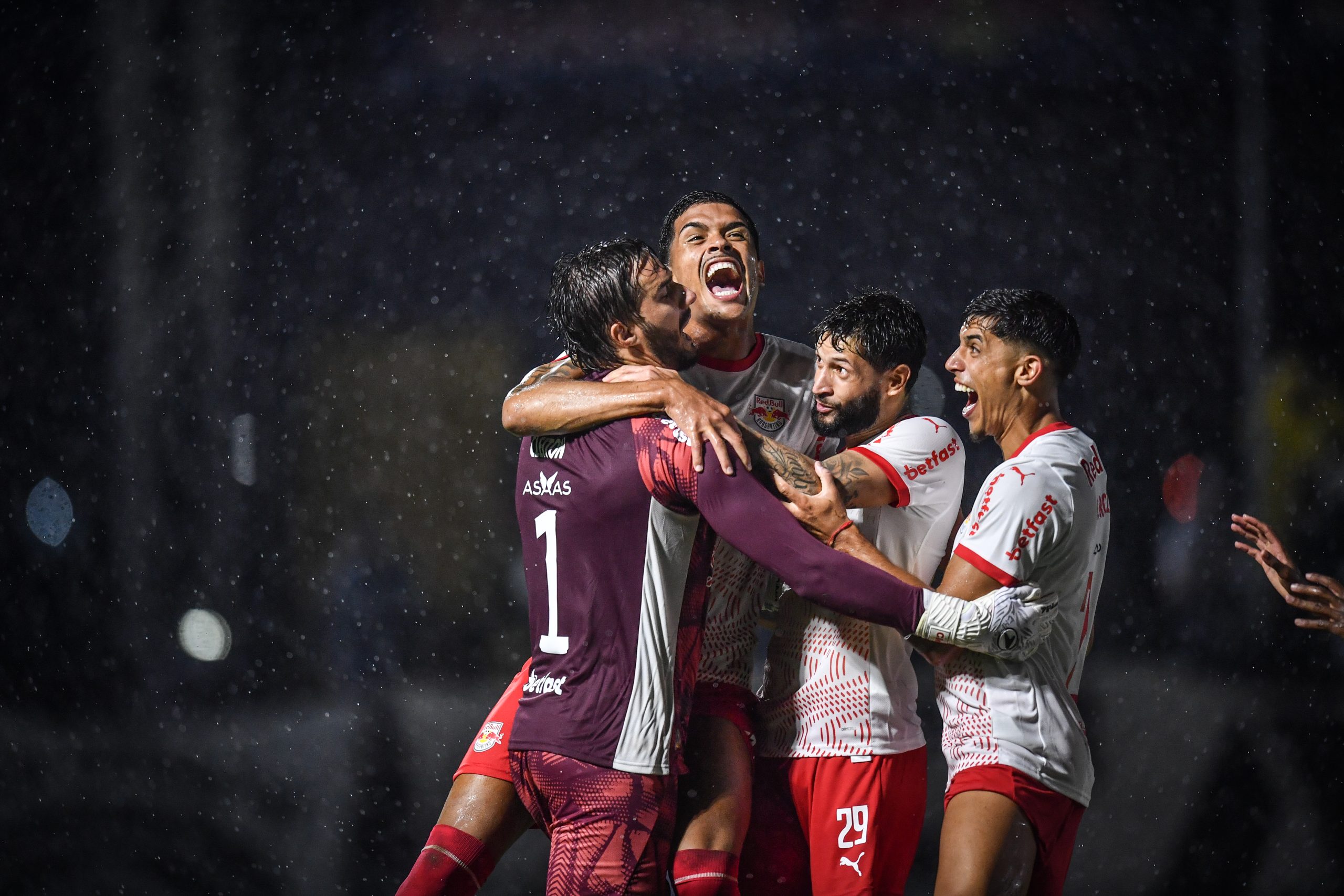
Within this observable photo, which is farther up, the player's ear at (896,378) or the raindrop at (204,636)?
the player's ear at (896,378)

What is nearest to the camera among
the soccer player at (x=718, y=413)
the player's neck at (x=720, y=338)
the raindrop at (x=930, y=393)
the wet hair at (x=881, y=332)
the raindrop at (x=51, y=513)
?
the soccer player at (x=718, y=413)

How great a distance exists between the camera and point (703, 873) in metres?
2.65

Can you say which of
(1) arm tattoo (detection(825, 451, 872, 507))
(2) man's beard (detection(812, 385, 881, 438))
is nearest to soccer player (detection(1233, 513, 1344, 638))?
(2) man's beard (detection(812, 385, 881, 438))

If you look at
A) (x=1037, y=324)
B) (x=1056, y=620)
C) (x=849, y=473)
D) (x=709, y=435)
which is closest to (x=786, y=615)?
(x=849, y=473)

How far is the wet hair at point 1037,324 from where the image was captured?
9.61 ft

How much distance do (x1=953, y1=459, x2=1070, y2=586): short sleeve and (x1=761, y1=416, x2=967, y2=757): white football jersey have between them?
27 cm

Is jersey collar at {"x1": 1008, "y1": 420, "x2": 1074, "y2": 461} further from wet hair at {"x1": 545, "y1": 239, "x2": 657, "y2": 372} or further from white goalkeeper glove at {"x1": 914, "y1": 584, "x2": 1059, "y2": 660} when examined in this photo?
wet hair at {"x1": 545, "y1": 239, "x2": 657, "y2": 372}

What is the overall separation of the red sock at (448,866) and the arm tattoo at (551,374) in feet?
4.09

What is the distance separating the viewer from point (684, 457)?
2414mm

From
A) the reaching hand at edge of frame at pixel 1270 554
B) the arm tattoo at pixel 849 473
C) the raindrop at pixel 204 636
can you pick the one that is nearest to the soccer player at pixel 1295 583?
the reaching hand at edge of frame at pixel 1270 554

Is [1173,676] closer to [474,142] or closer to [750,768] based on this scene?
[750,768]

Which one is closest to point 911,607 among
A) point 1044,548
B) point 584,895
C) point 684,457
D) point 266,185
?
point 1044,548

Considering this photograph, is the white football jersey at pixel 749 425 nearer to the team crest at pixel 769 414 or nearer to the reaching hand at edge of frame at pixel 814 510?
the team crest at pixel 769 414

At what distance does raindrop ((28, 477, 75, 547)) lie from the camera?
6.82 m
